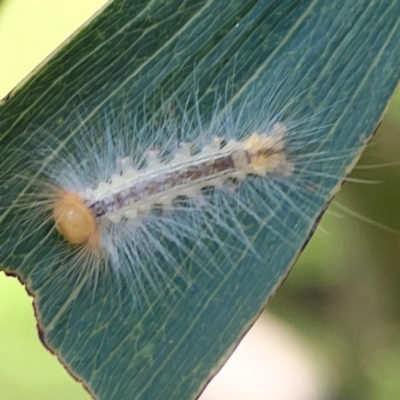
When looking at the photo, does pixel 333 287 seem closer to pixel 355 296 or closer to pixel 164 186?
pixel 355 296

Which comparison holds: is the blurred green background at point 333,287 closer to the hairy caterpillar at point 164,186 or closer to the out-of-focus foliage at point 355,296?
the out-of-focus foliage at point 355,296

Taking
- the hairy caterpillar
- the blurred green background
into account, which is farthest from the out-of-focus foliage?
the hairy caterpillar

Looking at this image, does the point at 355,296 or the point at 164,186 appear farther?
the point at 355,296

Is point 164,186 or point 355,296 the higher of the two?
point 355,296

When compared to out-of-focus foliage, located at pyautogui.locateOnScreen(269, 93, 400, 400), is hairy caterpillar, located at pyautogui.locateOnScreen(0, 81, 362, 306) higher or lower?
lower

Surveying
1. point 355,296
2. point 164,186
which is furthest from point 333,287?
point 164,186

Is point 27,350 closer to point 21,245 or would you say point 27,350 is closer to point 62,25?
point 21,245

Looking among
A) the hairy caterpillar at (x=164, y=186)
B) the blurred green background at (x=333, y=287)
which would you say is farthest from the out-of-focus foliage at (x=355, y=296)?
the hairy caterpillar at (x=164, y=186)

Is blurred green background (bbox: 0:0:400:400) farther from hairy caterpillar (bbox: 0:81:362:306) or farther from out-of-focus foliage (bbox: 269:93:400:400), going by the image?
hairy caterpillar (bbox: 0:81:362:306)

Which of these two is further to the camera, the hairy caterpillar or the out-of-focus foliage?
the out-of-focus foliage

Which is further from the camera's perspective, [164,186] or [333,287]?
[333,287]
